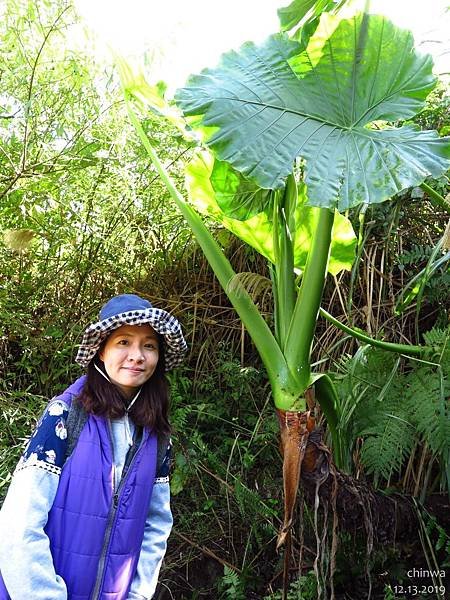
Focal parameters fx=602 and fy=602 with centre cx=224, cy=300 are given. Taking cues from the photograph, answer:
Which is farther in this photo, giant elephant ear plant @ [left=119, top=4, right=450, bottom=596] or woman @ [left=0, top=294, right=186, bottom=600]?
giant elephant ear plant @ [left=119, top=4, right=450, bottom=596]

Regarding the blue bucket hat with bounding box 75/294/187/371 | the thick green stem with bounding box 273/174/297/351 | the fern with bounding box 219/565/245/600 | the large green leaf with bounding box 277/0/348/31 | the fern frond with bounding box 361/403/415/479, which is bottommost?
the fern with bounding box 219/565/245/600

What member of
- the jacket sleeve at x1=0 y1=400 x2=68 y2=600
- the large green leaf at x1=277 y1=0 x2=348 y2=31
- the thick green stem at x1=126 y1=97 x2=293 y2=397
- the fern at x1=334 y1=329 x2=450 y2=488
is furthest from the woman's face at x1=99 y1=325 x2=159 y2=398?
the large green leaf at x1=277 y1=0 x2=348 y2=31

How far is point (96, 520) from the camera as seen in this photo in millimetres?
1203

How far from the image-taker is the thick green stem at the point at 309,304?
1.76m

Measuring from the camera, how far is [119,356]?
1.39m

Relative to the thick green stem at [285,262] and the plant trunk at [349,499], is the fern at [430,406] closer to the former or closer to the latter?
the plant trunk at [349,499]

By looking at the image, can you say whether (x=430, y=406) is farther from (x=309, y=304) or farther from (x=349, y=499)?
(x=309, y=304)

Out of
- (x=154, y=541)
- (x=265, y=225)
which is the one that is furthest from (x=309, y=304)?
(x=154, y=541)

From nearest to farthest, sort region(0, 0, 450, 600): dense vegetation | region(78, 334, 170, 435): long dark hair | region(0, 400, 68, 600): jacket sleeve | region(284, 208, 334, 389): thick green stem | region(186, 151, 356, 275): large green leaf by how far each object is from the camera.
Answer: region(0, 400, 68, 600): jacket sleeve < region(78, 334, 170, 435): long dark hair < region(284, 208, 334, 389): thick green stem < region(0, 0, 450, 600): dense vegetation < region(186, 151, 356, 275): large green leaf

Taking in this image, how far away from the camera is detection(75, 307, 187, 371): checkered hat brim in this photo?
1378 mm

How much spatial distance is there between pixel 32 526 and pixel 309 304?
3.20 feet

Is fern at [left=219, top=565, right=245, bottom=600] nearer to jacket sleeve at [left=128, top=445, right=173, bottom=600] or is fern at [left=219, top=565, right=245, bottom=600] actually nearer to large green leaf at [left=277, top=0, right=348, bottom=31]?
jacket sleeve at [left=128, top=445, right=173, bottom=600]

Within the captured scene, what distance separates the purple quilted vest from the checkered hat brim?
0.48 feet

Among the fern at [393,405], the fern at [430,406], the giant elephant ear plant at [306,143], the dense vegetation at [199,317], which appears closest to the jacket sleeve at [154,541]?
the giant elephant ear plant at [306,143]
